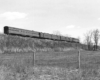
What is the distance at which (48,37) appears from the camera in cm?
4044

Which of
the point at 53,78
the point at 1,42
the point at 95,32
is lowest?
the point at 53,78

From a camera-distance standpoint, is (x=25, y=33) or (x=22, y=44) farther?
(x=25, y=33)

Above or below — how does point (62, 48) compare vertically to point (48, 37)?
below

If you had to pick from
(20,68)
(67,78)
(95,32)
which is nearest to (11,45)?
(20,68)

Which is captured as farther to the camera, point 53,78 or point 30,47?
point 30,47

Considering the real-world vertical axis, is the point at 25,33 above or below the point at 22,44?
above

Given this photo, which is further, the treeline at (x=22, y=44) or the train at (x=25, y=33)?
the train at (x=25, y=33)

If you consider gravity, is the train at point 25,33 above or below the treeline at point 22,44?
above

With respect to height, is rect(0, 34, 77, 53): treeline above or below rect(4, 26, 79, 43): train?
below

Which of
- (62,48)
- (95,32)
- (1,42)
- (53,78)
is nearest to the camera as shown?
(53,78)

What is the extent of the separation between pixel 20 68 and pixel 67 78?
105 inches

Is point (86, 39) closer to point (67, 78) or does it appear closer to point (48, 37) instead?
point (48, 37)

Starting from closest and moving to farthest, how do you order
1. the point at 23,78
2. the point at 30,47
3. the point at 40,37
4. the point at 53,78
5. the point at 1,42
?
the point at 23,78
the point at 53,78
the point at 1,42
the point at 30,47
the point at 40,37

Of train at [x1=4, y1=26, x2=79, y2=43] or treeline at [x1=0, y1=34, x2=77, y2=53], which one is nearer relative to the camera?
treeline at [x1=0, y1=34, x2=77, y2=53]
